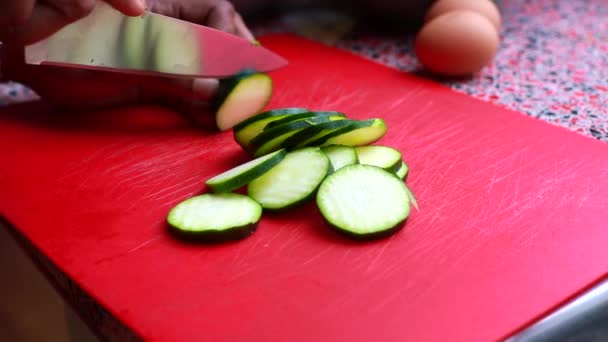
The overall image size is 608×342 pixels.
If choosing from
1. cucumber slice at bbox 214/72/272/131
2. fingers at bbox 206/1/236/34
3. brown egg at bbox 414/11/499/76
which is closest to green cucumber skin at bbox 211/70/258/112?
cucumber slice at bbox 214/72/272/131

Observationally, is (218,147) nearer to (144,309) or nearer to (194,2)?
(194,2)

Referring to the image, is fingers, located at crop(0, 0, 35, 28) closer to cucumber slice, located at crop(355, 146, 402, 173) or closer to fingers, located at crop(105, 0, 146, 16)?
fingers, located at crop(105, 0, 146, 16)

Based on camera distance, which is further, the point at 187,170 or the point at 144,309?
the point at 187,170

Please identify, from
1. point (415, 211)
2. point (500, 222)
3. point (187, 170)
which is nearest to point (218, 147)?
point (187, 170)

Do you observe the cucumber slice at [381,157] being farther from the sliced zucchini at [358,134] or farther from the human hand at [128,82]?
the human hand at [128,82]

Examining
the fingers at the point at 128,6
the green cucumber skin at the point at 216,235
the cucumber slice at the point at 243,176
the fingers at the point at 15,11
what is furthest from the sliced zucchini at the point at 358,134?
the fingers at the point at 15,11

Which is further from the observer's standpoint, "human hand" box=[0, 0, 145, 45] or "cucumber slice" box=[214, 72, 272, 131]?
"cucumber slice" box=[214, 72, 272, 131]
